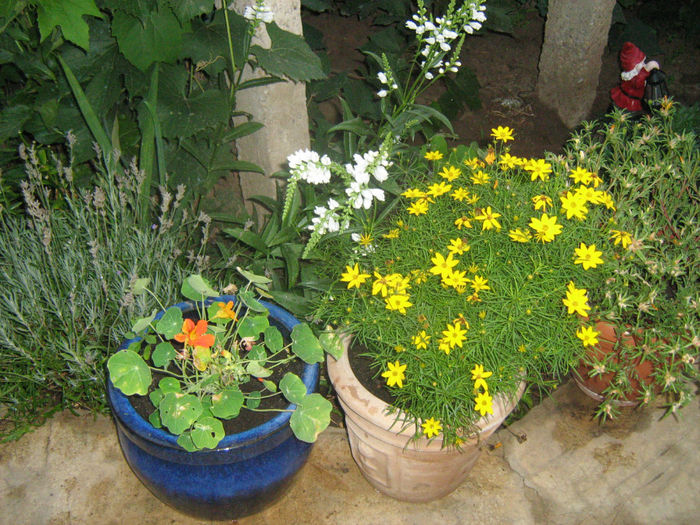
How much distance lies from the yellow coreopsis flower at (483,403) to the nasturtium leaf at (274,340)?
58 cm

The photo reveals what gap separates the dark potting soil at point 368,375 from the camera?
6.06 ft

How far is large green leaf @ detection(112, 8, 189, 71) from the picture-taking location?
78.7 inches

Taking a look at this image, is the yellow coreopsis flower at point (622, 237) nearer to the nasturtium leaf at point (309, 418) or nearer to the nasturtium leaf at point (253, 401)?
the nasturtium leaf at point (309, 418)

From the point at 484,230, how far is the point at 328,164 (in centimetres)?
55

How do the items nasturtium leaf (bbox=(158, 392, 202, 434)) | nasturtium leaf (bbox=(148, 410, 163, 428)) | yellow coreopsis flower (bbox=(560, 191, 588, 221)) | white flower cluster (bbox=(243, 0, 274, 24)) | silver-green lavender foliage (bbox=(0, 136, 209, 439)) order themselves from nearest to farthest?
nasturtium leaf (bbox=(158, 392, 202, 434)) → nasturtium leaf (bbox=(148, 410, 163, 428)) → yellow coreopsis flower (bbox=(560, 191, 588, 221)) → white flower cluster (bbox=(243, 0, 274, 24)) → silver-green lavender foliage (bbox=(0, 136, 209, 439))

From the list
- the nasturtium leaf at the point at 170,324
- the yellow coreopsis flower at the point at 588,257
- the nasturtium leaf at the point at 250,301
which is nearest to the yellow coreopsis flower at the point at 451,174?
the yellow coreopsis flower at the point at 588,257

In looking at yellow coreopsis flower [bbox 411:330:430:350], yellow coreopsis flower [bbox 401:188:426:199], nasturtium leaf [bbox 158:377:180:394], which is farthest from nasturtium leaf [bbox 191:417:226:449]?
yellow coreopsis flower [bbox 401:188:426:199]

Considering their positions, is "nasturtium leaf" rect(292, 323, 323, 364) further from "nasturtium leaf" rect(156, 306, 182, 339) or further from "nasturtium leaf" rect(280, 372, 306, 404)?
"nasturtium leaf" rect(156, 306, 182, 339)

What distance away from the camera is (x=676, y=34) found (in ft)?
14.8

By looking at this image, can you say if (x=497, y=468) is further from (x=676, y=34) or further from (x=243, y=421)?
(x=676, y=34)

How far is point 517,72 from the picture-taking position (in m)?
4.05

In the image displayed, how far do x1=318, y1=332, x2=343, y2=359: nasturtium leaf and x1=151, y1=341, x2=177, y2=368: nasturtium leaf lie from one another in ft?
1.41

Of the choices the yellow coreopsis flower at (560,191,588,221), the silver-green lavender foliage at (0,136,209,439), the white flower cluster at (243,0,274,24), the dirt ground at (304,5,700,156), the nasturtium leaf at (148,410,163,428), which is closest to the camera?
the nasturtium leaf at (148,410,163,428)

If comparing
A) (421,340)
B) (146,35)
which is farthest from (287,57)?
(421,340)
